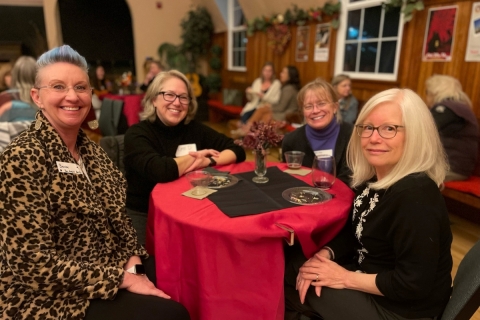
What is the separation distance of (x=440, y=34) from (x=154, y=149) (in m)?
3.28

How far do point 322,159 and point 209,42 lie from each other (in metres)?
7.80

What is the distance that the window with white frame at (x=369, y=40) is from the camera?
14.0ft

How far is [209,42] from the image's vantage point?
873 centimetres

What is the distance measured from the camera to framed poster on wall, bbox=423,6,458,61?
3463 mm

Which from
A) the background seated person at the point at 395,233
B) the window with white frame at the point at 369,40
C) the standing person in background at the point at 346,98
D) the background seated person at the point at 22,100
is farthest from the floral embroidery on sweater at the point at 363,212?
the window with white frame at the point at 369,40

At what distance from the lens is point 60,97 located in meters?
1.19

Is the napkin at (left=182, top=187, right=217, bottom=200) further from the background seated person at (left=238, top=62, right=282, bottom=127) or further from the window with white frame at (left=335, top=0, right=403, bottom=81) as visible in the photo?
the background seated person at (left=238, top=62, right=282, bottom=127)

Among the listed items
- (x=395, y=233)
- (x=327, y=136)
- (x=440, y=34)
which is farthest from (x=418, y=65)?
(x=395, y=233)

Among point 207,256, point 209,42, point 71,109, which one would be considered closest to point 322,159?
point 207,256

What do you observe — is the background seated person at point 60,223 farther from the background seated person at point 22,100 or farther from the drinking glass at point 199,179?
the background seated person at point 22,100

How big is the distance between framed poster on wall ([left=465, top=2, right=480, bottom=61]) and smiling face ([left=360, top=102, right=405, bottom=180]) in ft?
9.10

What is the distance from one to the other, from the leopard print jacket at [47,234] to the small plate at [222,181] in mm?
541

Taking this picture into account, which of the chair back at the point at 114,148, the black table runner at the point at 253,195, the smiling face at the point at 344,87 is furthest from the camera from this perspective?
the smiling face at the point at 344,87

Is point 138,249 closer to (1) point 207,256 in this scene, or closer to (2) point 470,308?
(1) point 207,256
